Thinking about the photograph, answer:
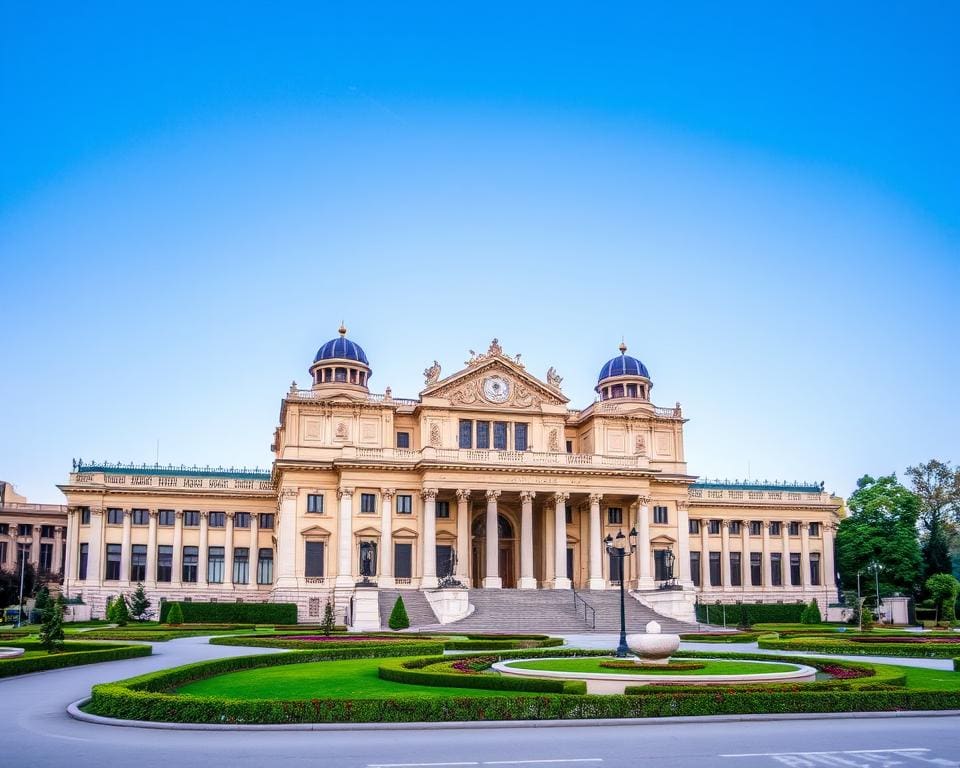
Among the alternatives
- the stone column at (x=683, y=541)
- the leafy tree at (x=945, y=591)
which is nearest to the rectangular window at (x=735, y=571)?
the stone column at (x=683, y=541)

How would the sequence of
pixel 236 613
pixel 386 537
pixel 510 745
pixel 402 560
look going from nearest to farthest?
pixel 510 745 < pixel 236 613 < pixel 386 537 < pixel 402 560

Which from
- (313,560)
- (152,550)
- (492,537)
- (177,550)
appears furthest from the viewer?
(177,550)

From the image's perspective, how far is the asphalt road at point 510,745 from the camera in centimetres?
1409

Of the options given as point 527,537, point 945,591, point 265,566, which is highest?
point 527,537

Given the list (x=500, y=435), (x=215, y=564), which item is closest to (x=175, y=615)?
(x=215, y=564)

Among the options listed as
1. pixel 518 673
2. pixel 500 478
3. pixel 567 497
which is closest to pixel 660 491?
pixel 567 497

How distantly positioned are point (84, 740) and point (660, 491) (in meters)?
60.6

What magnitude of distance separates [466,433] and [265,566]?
1847 centimetres

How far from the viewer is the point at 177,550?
71312 mm

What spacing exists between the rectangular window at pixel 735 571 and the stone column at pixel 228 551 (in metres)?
39.1

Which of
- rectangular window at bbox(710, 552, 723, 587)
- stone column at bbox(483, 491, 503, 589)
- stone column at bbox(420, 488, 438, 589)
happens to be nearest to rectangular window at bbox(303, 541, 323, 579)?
stone column at bbox(420, 488, 438, 589)

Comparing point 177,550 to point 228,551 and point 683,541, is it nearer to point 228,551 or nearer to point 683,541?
point 228,551

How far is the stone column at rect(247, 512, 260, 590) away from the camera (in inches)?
2827

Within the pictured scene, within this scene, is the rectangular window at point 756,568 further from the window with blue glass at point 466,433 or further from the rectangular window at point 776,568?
the window with blue glass at point 466,433
